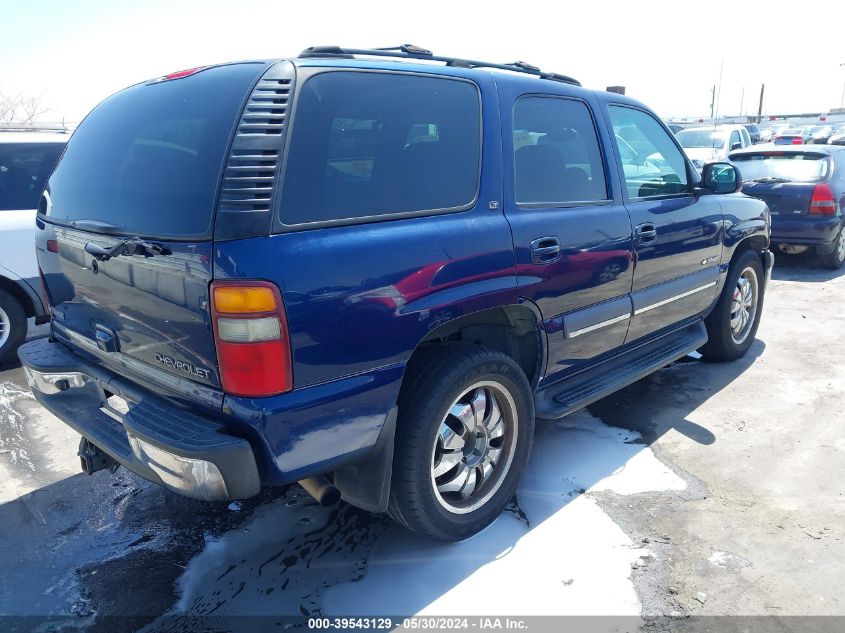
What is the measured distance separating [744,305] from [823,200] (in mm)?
3814

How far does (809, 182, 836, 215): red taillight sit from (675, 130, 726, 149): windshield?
6130 millimetres

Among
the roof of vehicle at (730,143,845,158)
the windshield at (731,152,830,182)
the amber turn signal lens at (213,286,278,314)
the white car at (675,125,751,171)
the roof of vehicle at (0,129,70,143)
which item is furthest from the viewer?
the white car at (675,125,751,171)

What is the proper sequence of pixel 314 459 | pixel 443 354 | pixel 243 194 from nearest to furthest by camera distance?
1. pixel 243 194
2. pixel 314 459
3. pixel 443 354

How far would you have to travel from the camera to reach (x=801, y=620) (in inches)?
92.6

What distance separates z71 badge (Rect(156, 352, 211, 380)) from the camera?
2.14m

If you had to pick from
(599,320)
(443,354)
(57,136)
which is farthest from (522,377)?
(57,136)

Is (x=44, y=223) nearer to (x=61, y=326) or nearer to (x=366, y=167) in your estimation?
(x=61, y=326)

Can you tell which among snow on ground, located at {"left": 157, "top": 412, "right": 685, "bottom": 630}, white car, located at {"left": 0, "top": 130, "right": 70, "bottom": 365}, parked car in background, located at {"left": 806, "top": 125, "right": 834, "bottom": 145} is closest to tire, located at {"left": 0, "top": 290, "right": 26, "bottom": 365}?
white car, located at {"left": 0, "top": 130, "right": 70, "bottom": 365}

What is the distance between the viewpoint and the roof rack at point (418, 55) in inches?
95.7

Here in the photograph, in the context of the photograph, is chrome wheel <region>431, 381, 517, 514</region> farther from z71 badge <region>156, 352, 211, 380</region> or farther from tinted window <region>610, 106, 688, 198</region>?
tinted window <region>610, 106, 688, 198</region>

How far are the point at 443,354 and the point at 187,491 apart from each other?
1105 millimetres

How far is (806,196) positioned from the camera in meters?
7.73

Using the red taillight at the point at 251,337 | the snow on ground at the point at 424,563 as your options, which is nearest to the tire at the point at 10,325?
the snow on ground at the point at 424,563

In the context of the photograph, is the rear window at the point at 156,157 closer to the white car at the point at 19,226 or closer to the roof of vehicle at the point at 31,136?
the white car at the point at 19,226
